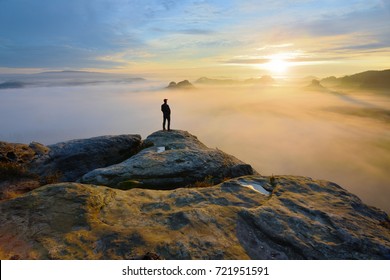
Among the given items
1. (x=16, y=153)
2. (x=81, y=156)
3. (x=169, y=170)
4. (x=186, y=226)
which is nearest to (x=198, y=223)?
(x=186, y=226)

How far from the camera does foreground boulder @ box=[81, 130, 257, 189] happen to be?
14648mm

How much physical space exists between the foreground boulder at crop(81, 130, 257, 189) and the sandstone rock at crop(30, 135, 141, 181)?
4.98 meters

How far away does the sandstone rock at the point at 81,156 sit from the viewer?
1933 cm

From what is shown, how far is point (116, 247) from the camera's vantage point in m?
7.78

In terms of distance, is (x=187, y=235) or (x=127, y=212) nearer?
(x=187, y=235)

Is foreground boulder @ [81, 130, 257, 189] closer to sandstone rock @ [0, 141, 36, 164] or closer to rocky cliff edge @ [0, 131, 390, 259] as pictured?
rocky cliff edge @ [0, 131, 390, 259]

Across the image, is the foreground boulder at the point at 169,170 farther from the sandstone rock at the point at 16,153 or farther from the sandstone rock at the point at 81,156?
the sandstone rock at the point at 16,153

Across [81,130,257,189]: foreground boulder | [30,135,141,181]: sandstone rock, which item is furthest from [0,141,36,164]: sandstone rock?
[81,130,257,189]: foreground boulder

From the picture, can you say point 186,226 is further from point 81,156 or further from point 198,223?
point 81,156

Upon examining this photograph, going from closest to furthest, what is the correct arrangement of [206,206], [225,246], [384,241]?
[225,246] < [384,241] < [206,206]

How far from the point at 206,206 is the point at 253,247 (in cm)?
266

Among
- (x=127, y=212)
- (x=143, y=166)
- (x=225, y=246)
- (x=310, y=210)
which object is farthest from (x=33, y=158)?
(x=310, y=210)

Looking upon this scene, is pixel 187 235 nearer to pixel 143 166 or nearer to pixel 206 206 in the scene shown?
pixel 206 206
